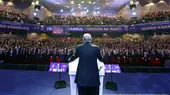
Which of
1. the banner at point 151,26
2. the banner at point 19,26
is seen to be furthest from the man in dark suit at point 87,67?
the banner at point 19,26

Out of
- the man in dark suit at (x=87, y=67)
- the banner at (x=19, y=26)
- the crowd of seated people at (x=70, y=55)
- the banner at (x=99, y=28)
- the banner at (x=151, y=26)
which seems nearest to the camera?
the man in dark suit at (x=87, y=67)

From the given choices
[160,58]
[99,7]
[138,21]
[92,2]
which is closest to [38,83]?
[160,58]

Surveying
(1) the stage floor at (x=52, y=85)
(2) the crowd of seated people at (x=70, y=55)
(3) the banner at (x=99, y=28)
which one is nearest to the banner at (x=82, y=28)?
(3) the banner at (x=99, y=28)

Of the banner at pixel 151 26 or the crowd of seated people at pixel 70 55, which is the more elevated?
the banner at pixel 151 26

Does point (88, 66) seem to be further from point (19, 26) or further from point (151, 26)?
point (19, 26)

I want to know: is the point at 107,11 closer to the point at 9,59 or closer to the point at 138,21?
the point at 138,21

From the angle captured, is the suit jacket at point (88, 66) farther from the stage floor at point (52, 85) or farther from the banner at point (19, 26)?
the banner at point (19, 26)

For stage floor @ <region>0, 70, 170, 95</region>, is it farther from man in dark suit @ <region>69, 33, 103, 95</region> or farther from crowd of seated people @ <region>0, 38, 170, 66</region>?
crowd of seated people @ <region>0, 38, 170, 66</region>

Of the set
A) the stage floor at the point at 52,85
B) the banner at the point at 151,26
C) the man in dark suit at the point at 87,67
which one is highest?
the banner at the point at 151,26

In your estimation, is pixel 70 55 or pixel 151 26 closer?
pixel 70 55

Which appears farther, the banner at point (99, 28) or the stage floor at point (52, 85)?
the banner at point (99, 28)

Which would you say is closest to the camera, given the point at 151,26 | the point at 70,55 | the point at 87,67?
the point at 87,67

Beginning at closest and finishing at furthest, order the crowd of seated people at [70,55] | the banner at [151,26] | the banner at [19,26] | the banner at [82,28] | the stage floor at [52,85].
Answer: the stage floor at [52,85]
the crowd of seated people at [70,55]
the banner at [151,26]
the banner at [19,26]
the banner at [82,28]

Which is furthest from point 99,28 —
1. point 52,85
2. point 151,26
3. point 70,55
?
point 52,85
